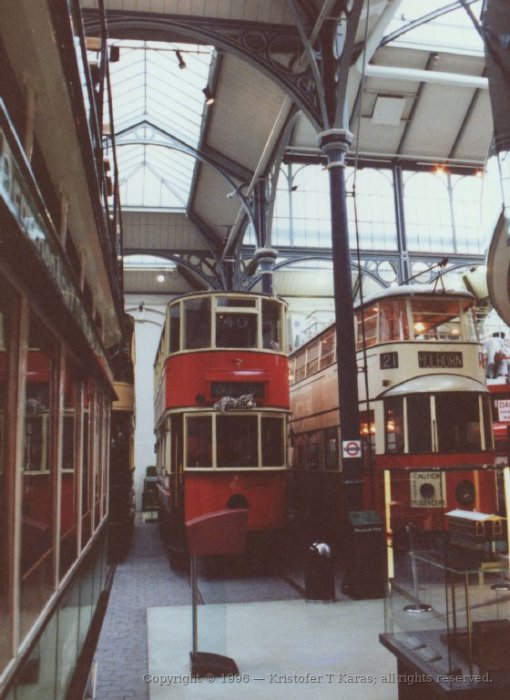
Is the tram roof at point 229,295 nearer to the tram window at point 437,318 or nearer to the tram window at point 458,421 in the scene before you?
the tram window at point 437,318

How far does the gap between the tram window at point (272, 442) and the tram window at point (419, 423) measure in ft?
6.30

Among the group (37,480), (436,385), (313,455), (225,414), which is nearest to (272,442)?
(225,414)

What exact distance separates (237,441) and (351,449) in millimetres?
1912

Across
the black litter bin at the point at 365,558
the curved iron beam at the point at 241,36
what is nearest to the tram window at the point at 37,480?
the black litter bin at the point at 365,558

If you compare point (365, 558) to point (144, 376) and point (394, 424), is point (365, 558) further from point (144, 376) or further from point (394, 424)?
point (144, 376)

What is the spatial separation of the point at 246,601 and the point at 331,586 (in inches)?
40.8

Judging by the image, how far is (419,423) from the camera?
372 inches

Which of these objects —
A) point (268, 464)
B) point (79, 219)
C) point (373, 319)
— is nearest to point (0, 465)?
point (79, 219)

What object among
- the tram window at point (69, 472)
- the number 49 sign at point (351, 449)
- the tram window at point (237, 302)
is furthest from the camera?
the tram window at point (237, 302)

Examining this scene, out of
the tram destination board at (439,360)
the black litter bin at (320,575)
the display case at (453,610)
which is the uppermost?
the tram destination board at (439,360)

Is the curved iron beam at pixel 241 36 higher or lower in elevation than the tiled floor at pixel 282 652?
higher

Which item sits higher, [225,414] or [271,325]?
[271,325]

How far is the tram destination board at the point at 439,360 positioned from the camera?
979 cm

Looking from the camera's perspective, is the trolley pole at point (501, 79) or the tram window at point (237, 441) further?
the tram window at point (237, 441)
